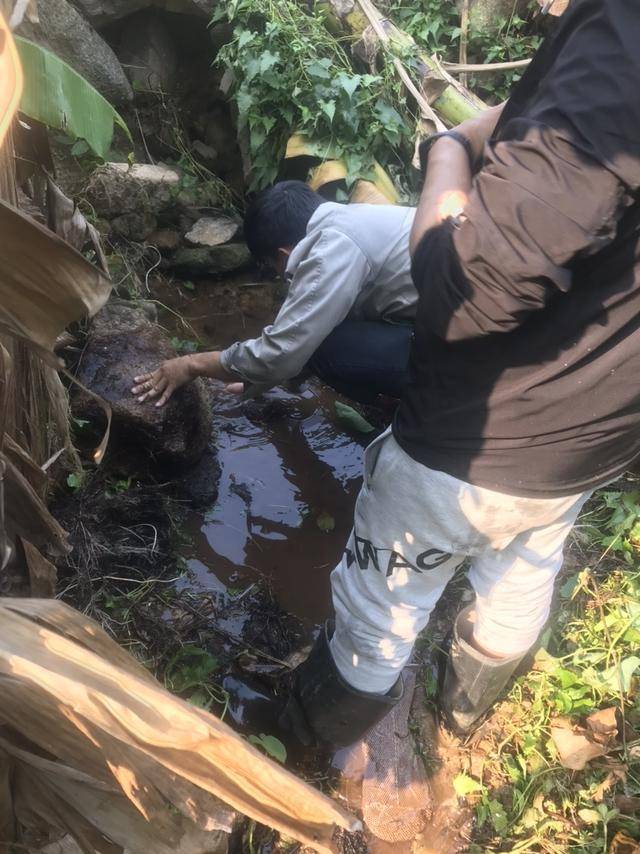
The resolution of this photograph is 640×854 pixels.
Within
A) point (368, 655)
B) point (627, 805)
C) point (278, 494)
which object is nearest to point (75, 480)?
point (278, 494)

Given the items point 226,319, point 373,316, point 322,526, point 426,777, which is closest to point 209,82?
point 226,319

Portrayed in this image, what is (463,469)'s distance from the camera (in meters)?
1.53

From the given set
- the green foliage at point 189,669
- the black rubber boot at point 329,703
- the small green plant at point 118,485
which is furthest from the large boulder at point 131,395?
the black rubber boot at point 329,703

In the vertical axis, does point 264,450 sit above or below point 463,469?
below

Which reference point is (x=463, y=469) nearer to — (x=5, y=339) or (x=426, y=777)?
(x=5, y=339)

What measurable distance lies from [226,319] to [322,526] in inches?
66.3

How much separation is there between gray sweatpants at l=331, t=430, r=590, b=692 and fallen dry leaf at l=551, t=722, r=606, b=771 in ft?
1.54

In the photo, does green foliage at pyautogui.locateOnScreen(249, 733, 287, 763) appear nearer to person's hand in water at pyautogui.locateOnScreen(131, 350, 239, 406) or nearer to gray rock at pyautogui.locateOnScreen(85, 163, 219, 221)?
person's hand in water at pyautogui.locateOnScreen(131, 350, 239, 406)

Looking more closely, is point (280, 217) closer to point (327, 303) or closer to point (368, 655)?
point (327, 303)

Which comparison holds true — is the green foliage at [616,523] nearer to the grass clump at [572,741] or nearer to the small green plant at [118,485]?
the grass clump at [572,741]

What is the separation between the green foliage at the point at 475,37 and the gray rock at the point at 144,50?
1.59 metres

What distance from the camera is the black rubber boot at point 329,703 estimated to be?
1.95 meters

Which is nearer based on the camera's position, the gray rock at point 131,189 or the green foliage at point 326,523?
the green foliage at point 326,523

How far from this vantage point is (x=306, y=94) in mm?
3955
